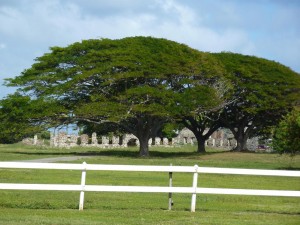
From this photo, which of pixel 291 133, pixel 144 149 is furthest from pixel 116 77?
pixel 291 133

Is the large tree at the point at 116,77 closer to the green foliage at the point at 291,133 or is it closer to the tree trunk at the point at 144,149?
the tree trunk at the point at 144,149

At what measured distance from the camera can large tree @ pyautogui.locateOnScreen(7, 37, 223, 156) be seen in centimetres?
4653

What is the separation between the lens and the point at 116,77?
46.5 metres

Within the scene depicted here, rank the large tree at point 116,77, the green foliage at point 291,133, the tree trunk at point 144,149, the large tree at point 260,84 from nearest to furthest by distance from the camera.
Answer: the green foliage at point 291,133 < the large tree at point 116,77 < the tree trunk at point 144,149 < the large tree at point 260,84

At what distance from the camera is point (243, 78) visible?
56312 millimetres

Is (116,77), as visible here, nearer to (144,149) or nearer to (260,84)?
(144,149)

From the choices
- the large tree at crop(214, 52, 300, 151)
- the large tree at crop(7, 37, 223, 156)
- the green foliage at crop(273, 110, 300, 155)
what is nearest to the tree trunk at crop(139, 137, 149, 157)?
the large tree at crop(7, 37, 223, 156)

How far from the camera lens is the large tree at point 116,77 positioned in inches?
1832

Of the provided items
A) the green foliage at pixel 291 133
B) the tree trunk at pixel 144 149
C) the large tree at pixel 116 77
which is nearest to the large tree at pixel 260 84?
the large tree at pixel 116 77

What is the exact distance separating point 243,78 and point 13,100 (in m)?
21.0

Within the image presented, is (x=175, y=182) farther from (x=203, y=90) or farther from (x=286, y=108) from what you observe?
(x=286, y=108)

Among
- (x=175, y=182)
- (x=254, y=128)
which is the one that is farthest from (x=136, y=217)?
(x=254, y=128)

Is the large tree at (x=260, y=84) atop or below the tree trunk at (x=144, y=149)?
atop

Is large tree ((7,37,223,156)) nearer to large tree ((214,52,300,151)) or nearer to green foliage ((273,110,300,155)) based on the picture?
large tree ((214,52,300,151))
